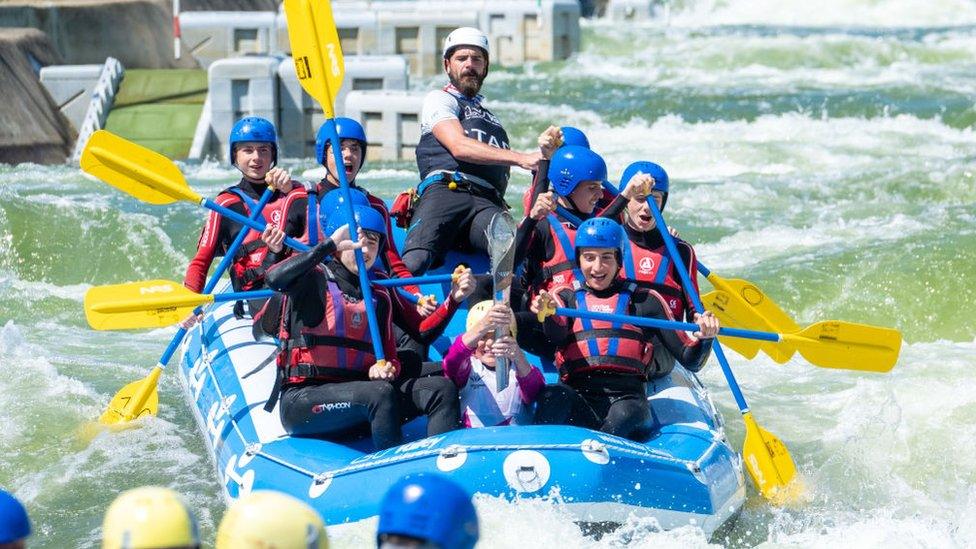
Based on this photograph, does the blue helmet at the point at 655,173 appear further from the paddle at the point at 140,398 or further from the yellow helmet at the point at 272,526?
the yellow helmet at the point at 272,526

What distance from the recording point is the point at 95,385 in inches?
272

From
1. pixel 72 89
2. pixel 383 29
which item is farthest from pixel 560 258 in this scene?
pixel 383 29

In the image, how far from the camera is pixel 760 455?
5.11 meters

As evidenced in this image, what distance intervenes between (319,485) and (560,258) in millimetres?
1323

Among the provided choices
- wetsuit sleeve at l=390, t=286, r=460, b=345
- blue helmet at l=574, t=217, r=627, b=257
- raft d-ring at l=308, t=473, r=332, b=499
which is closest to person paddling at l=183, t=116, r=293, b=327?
wetsuit sleeve at l=390, t=286, r=460, b=345

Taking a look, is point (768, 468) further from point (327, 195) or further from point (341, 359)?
point (327, 195)

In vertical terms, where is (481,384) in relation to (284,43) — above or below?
above

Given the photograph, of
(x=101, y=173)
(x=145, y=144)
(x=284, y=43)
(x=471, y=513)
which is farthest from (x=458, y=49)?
(x=284, y=43)

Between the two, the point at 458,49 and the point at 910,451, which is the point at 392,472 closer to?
the point at 458,49

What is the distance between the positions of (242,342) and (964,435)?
10.5 ft

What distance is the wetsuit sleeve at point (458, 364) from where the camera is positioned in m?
4.67

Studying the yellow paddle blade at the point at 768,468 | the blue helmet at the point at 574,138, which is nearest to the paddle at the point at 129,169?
the blue helmet at the point at 574,138

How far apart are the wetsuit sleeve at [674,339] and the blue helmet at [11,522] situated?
2708 millimetres

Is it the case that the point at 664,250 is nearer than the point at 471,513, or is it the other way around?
the point at 471,513
